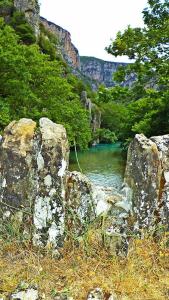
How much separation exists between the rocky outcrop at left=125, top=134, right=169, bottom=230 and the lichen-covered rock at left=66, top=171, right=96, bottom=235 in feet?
1.78

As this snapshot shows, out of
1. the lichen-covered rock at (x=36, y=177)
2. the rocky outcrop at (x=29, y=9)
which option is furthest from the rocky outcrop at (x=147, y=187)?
the rocky outcrop at (x=29, y=9)

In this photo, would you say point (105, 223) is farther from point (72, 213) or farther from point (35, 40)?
point (35, 40)

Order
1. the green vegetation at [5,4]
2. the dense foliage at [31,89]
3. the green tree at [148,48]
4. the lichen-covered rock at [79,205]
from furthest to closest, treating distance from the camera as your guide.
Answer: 1. the green vegetation at [5,4]
2. the dense foliage at [31,89]
3. the green tree at [148,48]
4. the lichen-covered rock at [79,205]

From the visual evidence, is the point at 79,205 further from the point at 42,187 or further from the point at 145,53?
the point at 145,53

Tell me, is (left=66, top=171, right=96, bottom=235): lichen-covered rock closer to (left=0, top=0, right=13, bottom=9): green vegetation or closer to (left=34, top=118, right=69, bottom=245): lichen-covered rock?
(left=34, top=118, right=69, bottom=245): lichen-covered rock

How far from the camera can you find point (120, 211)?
5.05m

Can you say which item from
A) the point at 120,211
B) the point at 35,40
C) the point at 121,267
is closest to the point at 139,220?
the point at 120,211

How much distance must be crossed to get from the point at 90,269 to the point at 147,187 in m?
1.26

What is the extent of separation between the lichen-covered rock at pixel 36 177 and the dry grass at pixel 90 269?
28 cm

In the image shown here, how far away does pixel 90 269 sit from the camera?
179 inches

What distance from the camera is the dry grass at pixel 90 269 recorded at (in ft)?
14.1

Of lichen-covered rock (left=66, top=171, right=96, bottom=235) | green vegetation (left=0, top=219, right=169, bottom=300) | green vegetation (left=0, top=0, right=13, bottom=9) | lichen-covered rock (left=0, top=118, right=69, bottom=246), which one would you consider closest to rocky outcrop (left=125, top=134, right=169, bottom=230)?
green vegetation (left=0, top=219, right=169, bottom=300)

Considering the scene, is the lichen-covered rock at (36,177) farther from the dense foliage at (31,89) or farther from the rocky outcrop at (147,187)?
the dense foliage at (31,89)

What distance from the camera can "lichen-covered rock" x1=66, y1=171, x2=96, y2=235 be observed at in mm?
4973
